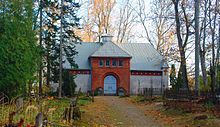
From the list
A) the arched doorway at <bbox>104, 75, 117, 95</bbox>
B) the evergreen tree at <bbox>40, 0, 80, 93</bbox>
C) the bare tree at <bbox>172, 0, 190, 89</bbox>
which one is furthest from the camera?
the arched doorway at <bbox>104, 75, 117, 95</bbox>

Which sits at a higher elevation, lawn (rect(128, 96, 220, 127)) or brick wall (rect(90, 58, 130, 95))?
brick wall (rect(90, 58, 130, 95))

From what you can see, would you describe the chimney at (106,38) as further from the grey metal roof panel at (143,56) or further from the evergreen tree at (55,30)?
the evergreen tree at (55,30)

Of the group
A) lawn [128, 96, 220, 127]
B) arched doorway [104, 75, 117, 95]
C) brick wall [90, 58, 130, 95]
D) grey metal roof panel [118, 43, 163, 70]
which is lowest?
lawn [128, 96, 220, 127]

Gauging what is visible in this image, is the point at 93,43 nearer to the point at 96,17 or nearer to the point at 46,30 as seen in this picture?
the point at 96,17

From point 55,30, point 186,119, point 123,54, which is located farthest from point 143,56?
point 186,119

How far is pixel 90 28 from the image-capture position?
172 ft

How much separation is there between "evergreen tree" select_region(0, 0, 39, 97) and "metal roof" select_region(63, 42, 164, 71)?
2285 centimetres

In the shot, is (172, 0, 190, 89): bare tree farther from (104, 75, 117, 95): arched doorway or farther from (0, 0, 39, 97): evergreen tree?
(104, 75, 117, 95): arched doorway

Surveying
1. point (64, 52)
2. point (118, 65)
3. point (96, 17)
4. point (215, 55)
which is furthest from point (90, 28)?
point (215, 55)

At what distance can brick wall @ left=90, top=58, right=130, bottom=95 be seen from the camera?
46812 mm

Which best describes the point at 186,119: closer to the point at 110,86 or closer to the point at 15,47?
the point at 15,47

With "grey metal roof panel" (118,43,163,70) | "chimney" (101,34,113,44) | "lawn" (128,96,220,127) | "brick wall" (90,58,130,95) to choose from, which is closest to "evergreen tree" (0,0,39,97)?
"lawn" (128,96,220,127)

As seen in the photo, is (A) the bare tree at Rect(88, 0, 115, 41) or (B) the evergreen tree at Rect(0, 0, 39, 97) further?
(A) the bare tree at Rect(88, 0, 115, 41)

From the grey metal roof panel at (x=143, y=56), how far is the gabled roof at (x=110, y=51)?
2.40 meters
